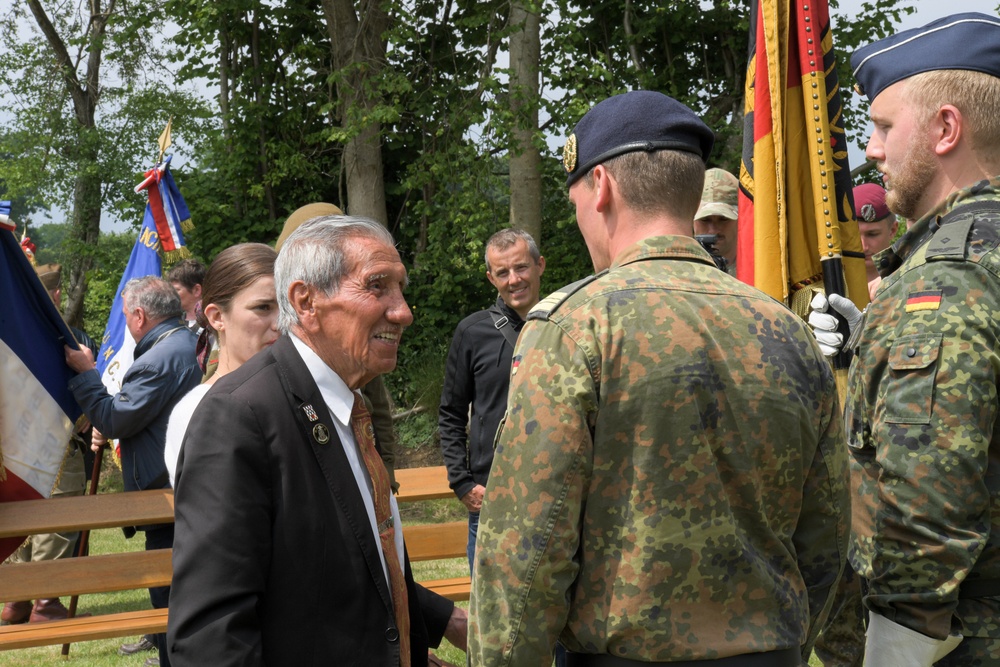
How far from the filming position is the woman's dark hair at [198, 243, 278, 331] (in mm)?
3283

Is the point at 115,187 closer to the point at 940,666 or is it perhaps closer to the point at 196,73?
the point at 196,73

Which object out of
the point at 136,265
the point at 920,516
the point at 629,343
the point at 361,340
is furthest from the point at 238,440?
the point at 136,265

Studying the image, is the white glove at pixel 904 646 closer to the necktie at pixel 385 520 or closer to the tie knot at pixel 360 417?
the necktie at pixel 385 520

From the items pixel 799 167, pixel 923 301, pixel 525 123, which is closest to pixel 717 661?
pixel 923 301

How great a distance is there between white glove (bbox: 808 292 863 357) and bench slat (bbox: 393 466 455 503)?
3.16m

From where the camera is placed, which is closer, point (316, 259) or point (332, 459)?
point (332, 459)

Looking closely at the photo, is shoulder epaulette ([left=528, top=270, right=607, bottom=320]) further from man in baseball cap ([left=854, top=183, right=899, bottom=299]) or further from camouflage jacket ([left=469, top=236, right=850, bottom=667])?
man in baseball cap ([left=854, top=183, right=899, bottom=299])

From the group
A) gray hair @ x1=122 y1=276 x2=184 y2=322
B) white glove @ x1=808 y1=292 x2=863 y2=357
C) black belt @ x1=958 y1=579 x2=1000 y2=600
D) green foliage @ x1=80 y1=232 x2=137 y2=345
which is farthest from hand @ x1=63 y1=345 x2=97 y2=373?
green foliage @ x1=80 y1=232 x2=137 y2=345

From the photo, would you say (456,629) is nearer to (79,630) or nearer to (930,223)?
(930,223)

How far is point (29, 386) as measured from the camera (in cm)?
523

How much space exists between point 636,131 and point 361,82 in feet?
34.6

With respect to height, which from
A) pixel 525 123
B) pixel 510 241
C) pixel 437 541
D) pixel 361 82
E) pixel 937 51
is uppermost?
pixel 361 82

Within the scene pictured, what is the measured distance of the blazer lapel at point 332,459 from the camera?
2221 mm

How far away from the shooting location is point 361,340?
2451 mm
